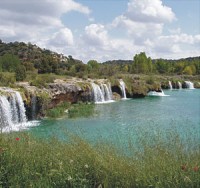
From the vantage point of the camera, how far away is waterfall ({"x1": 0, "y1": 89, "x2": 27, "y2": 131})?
68.4 ft

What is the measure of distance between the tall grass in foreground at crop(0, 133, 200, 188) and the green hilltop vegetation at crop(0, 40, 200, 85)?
22052 millimetres

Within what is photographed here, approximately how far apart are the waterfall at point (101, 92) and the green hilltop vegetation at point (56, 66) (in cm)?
543

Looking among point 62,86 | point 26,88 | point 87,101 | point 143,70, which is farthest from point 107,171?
point 143,70

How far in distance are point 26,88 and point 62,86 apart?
18.2ft

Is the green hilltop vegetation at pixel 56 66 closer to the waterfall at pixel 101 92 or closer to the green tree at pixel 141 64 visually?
the green tree at pixel 141 64

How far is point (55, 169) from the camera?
5.20 metres

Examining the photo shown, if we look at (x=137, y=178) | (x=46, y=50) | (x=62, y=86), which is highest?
(x=46, y=50)

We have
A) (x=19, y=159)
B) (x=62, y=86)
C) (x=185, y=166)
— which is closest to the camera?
(x=185, y=166)

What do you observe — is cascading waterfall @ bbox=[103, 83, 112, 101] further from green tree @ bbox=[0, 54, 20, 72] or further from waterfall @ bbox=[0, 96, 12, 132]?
waterfall @ bbox=[0, 96, 12, 132]

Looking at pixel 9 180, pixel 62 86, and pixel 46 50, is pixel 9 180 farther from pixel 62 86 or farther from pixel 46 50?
pixel 46 50

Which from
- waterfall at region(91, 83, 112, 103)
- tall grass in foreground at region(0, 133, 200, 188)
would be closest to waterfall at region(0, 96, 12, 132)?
waterfall at region(91, 83, 112, 103)

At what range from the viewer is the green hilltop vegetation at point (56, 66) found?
37787 mm

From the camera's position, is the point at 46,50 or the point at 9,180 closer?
the point at 9,180

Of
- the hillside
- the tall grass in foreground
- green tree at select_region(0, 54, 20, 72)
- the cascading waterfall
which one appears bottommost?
the tall grass in foreground
